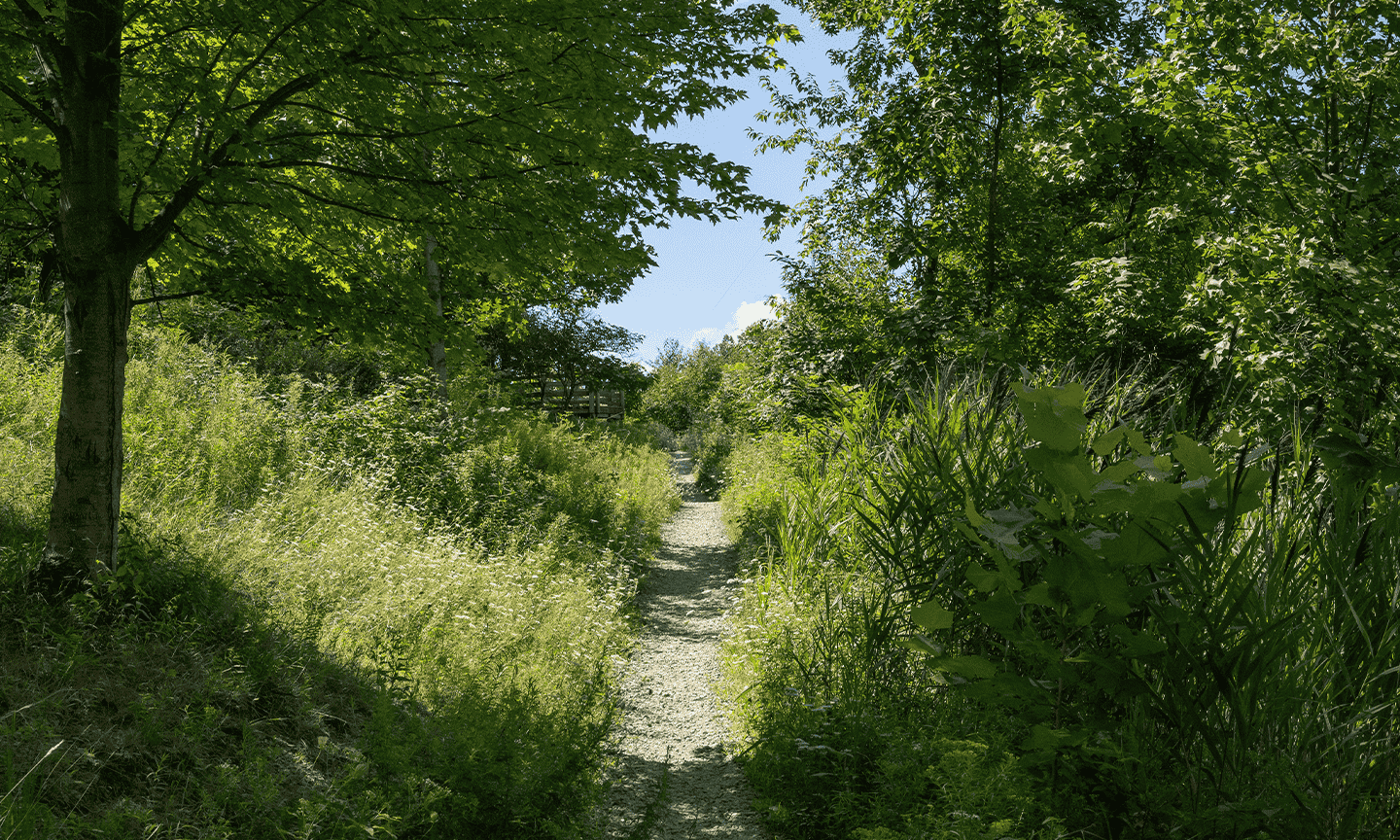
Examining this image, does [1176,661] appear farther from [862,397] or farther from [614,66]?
[862,397]

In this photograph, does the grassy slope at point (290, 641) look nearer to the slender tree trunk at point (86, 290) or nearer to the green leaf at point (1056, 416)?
the slender tree trunk at point (86, 290)

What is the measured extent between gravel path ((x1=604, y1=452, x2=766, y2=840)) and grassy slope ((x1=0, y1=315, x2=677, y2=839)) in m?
0.36

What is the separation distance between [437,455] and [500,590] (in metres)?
3.93

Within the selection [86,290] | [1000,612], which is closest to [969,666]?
[1000,612]

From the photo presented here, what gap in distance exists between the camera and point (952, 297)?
9.81 m

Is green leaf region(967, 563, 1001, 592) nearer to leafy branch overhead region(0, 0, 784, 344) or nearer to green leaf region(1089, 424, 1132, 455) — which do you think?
green leaf region(1089, 424, 1132, 455)

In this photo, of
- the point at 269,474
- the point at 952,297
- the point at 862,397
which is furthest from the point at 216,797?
the point at 952,297

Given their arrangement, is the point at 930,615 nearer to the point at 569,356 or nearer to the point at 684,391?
the point at 569,356

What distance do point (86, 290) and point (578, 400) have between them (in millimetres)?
23229

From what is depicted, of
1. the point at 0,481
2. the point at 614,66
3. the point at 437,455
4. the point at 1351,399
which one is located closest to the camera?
the point at 614,66

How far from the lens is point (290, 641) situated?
426 cm

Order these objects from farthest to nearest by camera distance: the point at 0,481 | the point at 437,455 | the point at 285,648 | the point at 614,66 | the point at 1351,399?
the point at 437,455, the point at 0,481, the point at 1351,399, the point at 285,648, the point at 614,66

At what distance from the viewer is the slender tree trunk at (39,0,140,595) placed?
3854mm

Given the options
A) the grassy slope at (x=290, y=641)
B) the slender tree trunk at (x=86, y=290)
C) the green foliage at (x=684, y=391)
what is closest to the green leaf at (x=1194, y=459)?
the grassy slope at (x=290, y=641)
